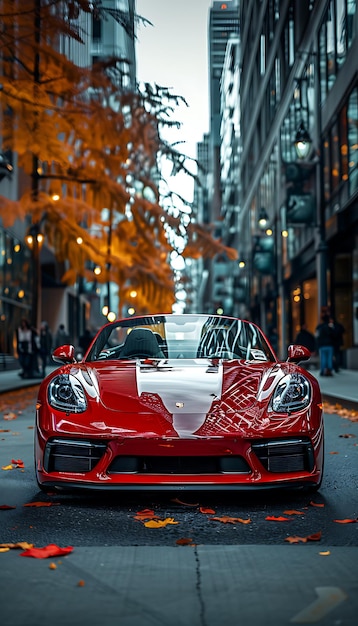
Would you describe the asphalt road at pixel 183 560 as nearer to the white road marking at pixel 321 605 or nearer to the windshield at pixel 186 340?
the white road marking at pixel 321 605

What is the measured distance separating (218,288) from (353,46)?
92.4m

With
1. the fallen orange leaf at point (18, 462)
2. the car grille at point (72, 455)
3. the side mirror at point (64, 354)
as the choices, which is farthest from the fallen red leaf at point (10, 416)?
the car grille at point (72, 455)

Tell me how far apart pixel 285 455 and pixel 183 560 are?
1.48 metres

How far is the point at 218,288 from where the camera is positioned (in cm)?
11569

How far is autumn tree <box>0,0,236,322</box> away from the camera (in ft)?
45.8

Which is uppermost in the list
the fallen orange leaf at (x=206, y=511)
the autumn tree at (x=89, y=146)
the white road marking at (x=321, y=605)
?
the autumn tree at (x=89, y=146)

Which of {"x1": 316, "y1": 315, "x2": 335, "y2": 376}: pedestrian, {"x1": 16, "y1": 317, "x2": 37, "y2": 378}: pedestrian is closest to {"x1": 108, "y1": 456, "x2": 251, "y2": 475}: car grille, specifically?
{"x1": 316, "y1": 315, "x2": 335, "y2": 376}: pedestrian

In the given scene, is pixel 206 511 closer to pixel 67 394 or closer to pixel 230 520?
pixel 230 520

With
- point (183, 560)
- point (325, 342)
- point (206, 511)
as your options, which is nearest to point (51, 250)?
point (325, 342)

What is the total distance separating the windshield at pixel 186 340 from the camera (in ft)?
22.1

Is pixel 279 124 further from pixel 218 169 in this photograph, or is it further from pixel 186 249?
pixel 218 169

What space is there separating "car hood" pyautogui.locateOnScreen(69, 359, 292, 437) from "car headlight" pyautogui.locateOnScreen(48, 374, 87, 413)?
113mm

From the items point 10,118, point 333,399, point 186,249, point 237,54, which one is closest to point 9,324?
point 186,249

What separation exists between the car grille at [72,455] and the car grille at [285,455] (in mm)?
964
